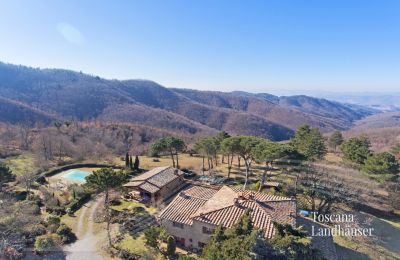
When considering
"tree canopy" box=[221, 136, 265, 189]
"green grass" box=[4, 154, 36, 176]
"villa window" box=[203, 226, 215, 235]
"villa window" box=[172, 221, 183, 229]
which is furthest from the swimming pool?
"villa window" box=[203, 226, 215, 235]

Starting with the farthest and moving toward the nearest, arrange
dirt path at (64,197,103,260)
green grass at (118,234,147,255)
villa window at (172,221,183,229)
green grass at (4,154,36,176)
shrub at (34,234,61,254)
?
1. green grass at (4,154,36,176)
2. villa window at (172,221,183,229)
3. green grass at (118,234,147,255)
4. dirt path at (64,197,103,260)
5. shrub at (34,234,61,254)

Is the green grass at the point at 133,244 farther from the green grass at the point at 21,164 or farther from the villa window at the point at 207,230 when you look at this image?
the green grass at the point at 21,164

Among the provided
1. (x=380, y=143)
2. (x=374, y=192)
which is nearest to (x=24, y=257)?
(x=374, y=192)

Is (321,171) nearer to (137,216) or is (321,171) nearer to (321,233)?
(321,233)

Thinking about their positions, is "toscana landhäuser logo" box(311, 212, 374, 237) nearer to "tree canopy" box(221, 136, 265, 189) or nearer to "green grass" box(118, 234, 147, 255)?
"tree canopy" box(221, 136, 265, 189)

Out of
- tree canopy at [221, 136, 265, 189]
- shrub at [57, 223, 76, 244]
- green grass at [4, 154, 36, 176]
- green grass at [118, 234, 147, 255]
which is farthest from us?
green grass at [4, 154, 36, 176]

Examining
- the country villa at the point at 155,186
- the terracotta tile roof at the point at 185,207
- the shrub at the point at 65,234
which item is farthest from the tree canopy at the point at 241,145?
the shrub at the point at 65,234

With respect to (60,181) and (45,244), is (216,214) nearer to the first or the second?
(45,244)
